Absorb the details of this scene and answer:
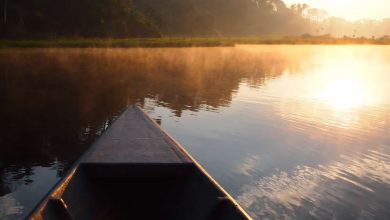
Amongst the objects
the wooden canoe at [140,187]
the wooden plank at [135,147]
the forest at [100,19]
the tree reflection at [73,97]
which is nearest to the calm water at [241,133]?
the tree reflection at [73,97]

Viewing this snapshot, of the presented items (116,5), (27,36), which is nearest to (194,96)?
(27,36)

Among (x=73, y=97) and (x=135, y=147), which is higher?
(x=135, y=147)

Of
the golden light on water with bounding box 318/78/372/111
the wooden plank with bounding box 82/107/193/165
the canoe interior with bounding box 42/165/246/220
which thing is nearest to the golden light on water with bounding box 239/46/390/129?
the golden light on water with bounding box 318/78/372/111

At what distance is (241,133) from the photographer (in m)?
11.9

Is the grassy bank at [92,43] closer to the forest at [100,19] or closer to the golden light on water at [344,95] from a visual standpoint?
the forest at [100,19]

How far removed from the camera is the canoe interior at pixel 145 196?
14.4ft

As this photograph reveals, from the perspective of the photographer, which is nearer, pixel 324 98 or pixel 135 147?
pixel 135 147

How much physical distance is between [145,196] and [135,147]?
1053 mm

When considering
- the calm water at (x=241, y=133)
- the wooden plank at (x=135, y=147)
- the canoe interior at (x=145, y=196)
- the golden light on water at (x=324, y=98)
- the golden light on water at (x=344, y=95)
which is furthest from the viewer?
the golden light on water at (x=344, y=95)

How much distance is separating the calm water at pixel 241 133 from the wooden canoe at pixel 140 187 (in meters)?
1.85

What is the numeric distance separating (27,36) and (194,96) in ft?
129

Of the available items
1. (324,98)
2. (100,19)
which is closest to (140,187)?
(324,98)

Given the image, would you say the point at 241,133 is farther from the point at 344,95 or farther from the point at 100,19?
the point at 100,19

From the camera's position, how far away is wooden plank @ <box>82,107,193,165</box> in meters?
5.46
